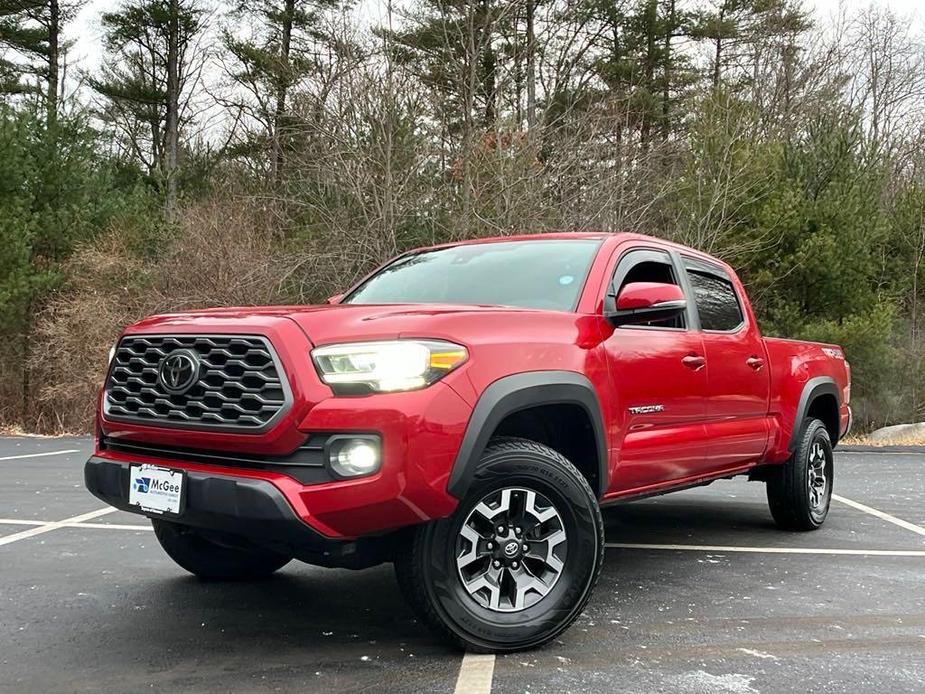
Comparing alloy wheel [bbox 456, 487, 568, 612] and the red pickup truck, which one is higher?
the red pickup truck

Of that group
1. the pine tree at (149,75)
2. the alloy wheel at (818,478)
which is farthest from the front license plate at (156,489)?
the pine tree at (149,75)

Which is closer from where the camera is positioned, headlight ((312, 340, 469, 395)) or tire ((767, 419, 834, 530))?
headlight ((312, 340, 469, 395))

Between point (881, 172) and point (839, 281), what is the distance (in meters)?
2.97

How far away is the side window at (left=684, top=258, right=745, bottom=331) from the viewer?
519 centimetres

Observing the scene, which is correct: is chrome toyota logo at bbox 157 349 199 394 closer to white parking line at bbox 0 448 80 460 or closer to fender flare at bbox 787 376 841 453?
fender flare at bbox 787 376 841 453

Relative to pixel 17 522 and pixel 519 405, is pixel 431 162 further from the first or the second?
pixel 519 405

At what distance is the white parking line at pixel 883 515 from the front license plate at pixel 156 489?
5291 mm

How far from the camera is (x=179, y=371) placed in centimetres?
333

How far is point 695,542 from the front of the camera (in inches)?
228

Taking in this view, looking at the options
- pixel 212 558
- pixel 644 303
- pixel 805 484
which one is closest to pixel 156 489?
pixel 212 558

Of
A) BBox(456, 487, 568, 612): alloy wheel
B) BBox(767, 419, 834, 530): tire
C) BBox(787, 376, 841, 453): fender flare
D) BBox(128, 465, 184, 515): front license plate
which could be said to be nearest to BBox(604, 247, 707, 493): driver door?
BBox(456, 487, 568, 612): alloy wheel

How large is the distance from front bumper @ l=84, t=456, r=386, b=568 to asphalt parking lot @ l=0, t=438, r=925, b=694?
0.44 meters

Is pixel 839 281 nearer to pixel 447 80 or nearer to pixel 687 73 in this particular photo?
pixel 687 73

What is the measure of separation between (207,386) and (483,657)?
1.53 m
